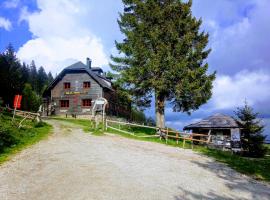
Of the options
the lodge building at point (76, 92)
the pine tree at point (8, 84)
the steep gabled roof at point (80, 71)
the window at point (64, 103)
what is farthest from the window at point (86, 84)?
the pine tree at point (8, 84)

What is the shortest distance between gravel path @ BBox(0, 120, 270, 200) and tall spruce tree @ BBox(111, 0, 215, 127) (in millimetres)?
12309

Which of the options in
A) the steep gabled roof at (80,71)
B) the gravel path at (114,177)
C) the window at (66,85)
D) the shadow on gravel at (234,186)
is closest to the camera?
the gravel path at (114,177)

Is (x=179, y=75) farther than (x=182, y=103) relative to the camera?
No

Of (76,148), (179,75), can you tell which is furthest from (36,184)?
(179,75)

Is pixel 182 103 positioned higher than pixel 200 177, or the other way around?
pixel 182 103

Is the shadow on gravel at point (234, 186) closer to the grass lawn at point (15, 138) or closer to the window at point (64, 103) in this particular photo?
the grass lawn at point (15, 138)

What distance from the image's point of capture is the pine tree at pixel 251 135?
33938mm

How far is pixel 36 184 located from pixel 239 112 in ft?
90.7

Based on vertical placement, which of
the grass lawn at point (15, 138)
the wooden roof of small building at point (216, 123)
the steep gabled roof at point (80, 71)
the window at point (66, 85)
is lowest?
the grass lawn at point (15, 138)

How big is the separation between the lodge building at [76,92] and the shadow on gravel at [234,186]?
33.6m

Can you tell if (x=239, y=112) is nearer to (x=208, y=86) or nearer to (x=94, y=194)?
(x=208, y=86)

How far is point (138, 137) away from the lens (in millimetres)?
29125

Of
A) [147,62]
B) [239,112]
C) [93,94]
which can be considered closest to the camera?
[147,62]

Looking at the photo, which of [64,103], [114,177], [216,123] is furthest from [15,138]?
[64,103]
